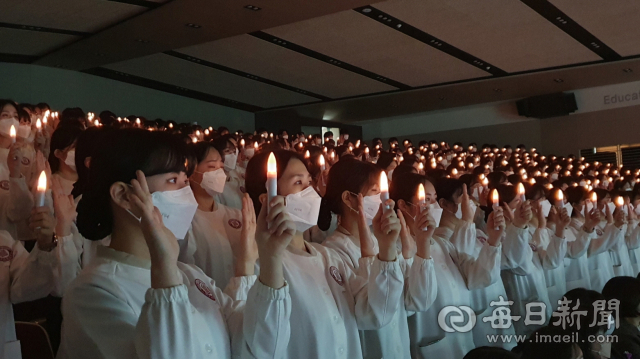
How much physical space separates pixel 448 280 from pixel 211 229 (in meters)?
1.29

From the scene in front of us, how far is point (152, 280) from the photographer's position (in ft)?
4.94

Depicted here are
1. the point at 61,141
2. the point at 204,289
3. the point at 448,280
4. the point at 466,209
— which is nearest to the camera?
the point at 204,289

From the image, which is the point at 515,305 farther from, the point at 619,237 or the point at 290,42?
the point at 290,42

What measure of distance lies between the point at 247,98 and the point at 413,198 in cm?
1291

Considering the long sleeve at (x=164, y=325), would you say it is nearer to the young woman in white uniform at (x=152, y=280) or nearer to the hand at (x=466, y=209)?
the young woman in white uniform at (x=152, y=280)

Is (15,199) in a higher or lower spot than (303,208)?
higher

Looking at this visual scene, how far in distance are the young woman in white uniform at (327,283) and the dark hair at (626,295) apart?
1.79 m

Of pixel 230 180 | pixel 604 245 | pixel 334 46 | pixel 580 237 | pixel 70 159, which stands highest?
pixel 334 46


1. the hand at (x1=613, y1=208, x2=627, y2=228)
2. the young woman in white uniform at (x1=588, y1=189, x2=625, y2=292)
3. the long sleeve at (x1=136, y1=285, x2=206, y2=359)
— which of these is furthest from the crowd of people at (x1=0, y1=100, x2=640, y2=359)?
the hand at (x1=613, y1=208, x2=627, y2=228)

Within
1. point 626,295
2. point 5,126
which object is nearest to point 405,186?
point 626,295

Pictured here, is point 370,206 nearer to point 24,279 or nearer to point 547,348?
point 547,348

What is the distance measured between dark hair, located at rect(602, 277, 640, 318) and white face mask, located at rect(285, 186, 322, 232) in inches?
86.4

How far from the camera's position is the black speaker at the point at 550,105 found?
16.5 m

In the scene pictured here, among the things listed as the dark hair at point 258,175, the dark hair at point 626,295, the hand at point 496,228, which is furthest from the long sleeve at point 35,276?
the dark hair at point 626,295
